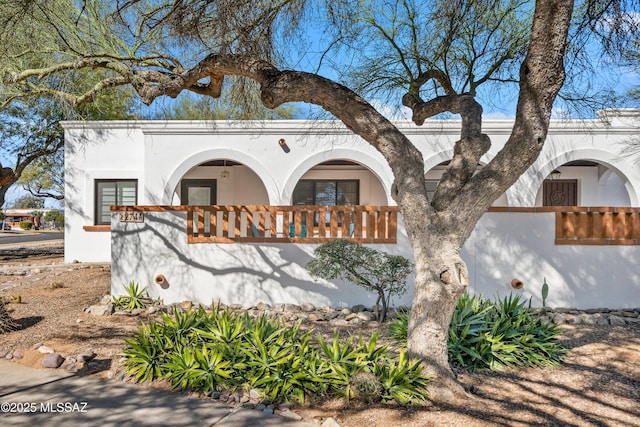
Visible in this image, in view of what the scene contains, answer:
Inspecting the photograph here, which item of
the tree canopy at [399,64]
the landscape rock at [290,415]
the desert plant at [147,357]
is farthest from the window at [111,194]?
the landscape rock at [290,415]

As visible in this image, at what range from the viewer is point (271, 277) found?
7922 millimetres

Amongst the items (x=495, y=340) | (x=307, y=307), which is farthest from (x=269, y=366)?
(x=307, y=307)

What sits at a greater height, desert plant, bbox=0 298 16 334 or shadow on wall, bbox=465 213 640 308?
shadow on wall, bbox=465 213 640 308

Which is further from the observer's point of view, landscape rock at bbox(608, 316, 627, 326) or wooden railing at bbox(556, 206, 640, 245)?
wooden railing at bbox(556, 206, 640, 245)

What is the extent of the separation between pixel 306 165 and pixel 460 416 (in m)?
9.00

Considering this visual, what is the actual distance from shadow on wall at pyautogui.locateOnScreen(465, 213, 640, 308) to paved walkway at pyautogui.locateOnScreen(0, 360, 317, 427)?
18.1 feet

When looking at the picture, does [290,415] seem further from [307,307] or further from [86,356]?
[307,307]

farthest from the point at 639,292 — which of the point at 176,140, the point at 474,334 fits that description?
the point at 176,140

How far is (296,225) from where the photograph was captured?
314 inches

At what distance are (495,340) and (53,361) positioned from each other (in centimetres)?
506

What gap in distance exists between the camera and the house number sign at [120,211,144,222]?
26.0 feet

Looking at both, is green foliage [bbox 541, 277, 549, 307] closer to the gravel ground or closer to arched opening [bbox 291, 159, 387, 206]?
the gravel ground

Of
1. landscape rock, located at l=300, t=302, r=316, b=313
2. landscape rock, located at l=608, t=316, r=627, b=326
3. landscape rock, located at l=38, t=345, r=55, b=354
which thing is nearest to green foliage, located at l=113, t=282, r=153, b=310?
landscape rock, located at l=38, t=345, r=55, b=354

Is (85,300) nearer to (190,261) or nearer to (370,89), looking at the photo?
(190,261)
